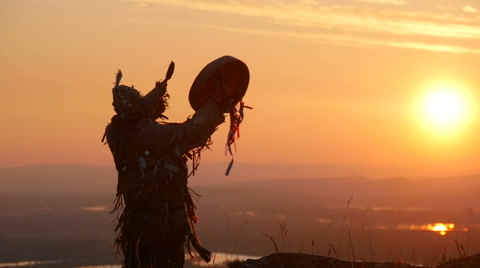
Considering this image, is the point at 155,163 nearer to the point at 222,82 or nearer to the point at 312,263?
the point at 222,82

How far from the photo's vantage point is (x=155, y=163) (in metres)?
14.2

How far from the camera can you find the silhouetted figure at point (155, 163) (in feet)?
46.4

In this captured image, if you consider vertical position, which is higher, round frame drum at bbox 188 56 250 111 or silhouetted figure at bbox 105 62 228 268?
round frame drum at bbox 188 56 250 111

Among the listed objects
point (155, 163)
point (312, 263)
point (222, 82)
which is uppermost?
point (222, 82)

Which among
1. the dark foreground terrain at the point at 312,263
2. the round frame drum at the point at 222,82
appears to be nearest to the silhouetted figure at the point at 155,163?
the round frame drum at the point at 222,82

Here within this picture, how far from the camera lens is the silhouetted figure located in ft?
46.4

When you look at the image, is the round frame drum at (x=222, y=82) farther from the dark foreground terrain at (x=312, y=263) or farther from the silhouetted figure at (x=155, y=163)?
the dark foreground terrain at (x=312, y=263)

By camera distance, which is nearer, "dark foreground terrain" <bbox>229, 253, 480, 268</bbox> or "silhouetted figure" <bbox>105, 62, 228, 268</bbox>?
"silhouetted figure" <bbox>105, 62, 228, 268</bbox>

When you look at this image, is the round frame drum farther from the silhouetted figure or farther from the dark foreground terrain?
the dark foreground terrain

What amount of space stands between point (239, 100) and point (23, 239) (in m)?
175

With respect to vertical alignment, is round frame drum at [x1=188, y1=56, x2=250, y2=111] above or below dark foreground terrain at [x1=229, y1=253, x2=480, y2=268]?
above

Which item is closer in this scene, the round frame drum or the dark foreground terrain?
the round frame drum

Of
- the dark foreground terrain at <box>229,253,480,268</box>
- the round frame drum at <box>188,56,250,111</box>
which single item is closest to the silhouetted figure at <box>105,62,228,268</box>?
the round frame drum at <box>188,56,250,111</box>

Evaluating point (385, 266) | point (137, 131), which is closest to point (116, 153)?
point (137, 131)
